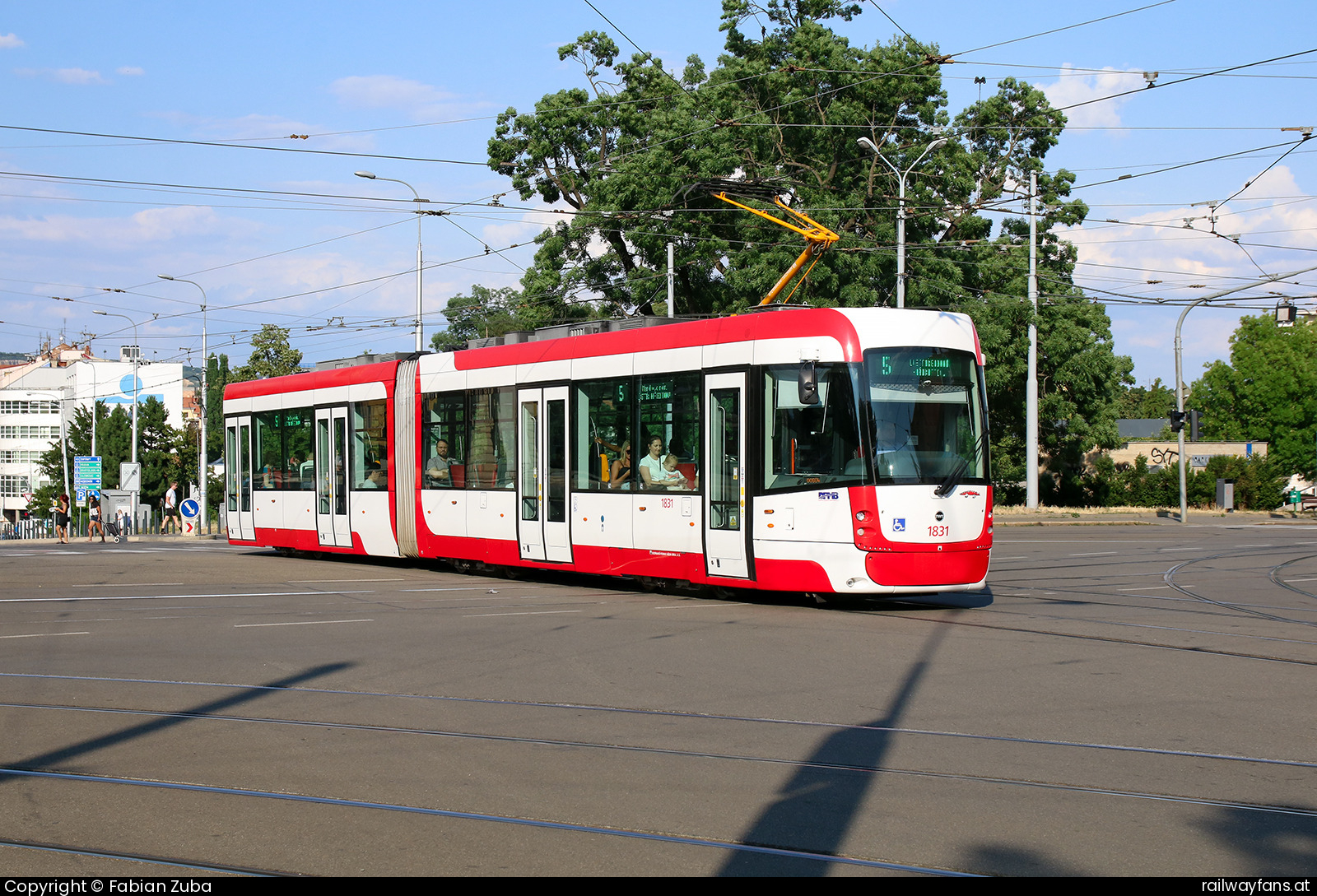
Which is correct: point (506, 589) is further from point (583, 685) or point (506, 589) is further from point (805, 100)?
point (805, 100)

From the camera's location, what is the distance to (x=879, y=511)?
43.1 feet

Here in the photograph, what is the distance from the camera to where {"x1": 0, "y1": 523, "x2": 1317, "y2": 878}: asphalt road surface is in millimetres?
5156

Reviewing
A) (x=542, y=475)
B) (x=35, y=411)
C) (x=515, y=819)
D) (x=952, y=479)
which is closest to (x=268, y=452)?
(x=542, y=475)

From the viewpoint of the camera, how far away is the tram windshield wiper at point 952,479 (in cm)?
1333

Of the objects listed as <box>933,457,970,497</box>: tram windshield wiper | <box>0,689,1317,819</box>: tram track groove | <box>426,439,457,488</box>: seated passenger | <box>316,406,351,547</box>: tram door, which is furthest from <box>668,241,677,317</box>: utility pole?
<box>0,689,1317,819</box>: tram track groove

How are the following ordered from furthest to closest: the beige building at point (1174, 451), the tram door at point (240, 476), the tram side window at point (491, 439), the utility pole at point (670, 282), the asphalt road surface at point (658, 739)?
the beige building at point (1174, 451)
the utility pole at point (670, 282)
the tram door at point (240, 476)
the tram side window at point (491, 439)
the asphalt road surface at point (658, 739)

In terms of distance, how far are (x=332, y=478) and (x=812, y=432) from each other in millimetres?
11458

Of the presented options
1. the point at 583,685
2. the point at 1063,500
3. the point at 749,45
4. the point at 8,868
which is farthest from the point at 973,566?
the point at 1063,500

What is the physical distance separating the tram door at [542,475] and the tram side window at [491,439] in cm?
21

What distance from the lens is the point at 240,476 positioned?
25.2 m

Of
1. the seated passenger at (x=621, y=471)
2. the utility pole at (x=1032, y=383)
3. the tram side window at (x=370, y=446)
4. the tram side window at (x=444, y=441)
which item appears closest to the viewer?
the seated passenger at (x=621, y=471)

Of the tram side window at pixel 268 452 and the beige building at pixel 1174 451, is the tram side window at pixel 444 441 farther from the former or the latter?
the beige building at pixel 1174 451

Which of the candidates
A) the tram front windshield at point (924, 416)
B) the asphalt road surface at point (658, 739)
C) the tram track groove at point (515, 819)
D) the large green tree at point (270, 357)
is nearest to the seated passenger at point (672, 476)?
the asphalt road surface at point (658, 739)
